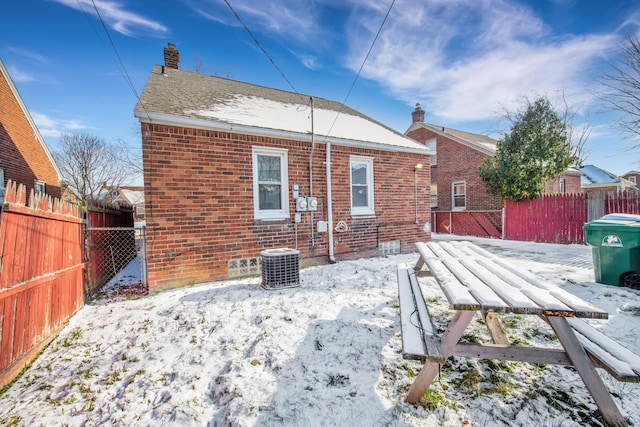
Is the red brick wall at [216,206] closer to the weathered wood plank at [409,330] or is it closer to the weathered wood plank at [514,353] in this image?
the weathered wood plank at [409,330]

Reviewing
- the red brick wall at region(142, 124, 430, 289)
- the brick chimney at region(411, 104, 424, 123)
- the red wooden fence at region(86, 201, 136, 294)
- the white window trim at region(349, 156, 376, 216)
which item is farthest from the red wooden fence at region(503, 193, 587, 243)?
the red wooden fence at region(86, 201, 136, 294)

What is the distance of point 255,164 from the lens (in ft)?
19.4

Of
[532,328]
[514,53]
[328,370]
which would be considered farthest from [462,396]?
[514,53]

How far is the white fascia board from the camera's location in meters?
4.83

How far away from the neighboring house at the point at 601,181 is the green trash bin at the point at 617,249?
23.4m

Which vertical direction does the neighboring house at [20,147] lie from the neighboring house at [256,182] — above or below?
above

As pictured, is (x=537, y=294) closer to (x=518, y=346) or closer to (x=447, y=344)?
(x=518, y=346)

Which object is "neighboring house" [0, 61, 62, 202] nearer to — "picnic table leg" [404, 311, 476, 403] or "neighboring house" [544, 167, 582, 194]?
"picnic table leg" [404, 311, 476, 403]

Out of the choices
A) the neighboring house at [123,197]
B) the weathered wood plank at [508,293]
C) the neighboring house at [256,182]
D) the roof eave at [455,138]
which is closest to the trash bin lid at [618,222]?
the weathered wood plank at [508,293]

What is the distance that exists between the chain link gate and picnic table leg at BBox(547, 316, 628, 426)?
221 inches

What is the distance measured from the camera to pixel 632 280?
184 inches

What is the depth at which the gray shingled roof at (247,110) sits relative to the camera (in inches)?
210

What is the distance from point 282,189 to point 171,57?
6.96 meters

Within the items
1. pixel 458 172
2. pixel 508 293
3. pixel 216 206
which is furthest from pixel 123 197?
pixel 508 293
